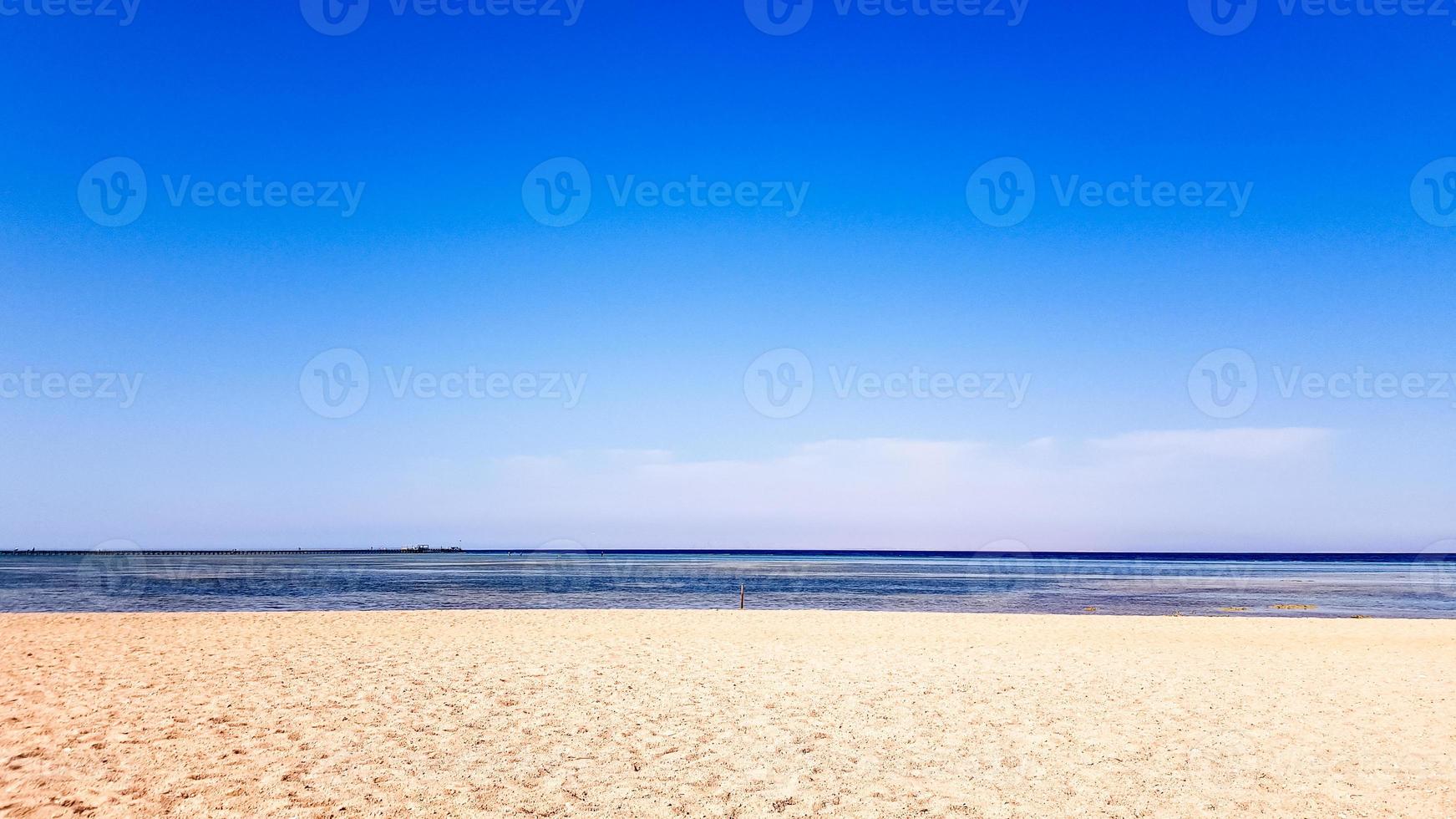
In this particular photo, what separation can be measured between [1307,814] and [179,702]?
43.3 feet

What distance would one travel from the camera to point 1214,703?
12.7 m

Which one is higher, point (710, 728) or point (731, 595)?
point (710, 728)

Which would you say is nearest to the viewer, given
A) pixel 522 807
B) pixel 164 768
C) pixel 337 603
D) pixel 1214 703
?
pixel 522 807

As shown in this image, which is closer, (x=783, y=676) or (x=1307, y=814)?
(x=1307, y=814)

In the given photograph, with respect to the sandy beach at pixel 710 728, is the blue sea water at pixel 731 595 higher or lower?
lower

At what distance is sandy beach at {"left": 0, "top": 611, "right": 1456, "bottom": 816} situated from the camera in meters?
8.02

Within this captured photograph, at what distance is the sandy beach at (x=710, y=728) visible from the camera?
8023 millimetres

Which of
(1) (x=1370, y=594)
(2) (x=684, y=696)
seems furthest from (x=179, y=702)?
(1) (x=1370, y=594)

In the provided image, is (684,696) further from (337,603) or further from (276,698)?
(337,603)

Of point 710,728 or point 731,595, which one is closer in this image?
point 710,728

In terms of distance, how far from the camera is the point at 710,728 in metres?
10.7

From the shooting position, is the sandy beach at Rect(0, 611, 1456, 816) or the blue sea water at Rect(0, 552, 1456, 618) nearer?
the sandy beach at Rect(0, 611, 1456, 816)

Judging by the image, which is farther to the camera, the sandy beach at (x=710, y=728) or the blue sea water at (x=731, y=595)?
the blue sea water at (x=731, y=595)

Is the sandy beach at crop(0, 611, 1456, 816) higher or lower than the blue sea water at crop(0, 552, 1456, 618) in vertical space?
higher
